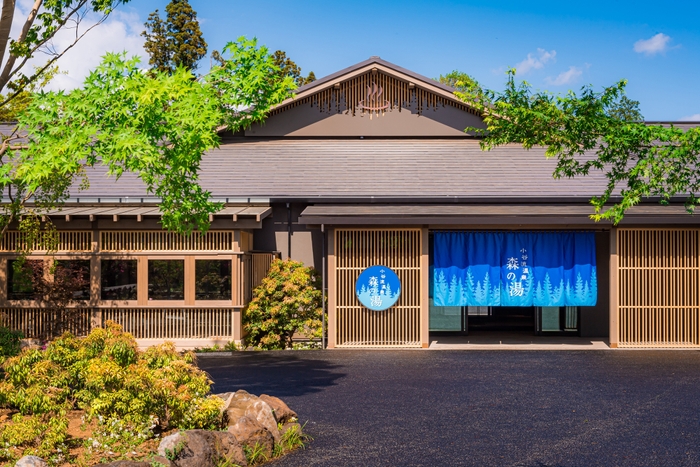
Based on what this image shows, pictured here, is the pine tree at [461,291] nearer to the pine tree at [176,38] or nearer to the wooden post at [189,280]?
the wooden post at [189,280]

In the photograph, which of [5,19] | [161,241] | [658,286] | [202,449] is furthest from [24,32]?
[658,286]

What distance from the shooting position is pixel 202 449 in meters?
6.58

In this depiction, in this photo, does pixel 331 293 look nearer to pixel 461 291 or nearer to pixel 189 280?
pixel 461 291

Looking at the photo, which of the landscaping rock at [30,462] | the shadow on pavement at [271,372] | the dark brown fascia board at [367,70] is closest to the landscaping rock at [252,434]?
the landscaping rock at [30,462]

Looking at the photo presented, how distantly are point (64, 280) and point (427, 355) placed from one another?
747 centimetres

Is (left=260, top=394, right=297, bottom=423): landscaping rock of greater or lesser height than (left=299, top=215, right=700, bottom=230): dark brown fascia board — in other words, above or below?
below

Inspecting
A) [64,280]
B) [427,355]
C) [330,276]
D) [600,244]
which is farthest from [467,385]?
[64,280]

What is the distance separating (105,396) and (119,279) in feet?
27.2

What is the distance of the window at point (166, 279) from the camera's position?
14891 mm

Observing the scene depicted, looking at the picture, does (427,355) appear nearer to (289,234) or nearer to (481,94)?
(289,234)

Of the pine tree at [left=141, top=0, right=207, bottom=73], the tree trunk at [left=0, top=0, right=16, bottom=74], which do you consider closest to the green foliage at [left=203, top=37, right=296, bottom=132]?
the tree trunk at [left=0, top=0, right=16, bottom=74]

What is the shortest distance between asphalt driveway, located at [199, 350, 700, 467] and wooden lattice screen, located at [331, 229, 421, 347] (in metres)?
0.65

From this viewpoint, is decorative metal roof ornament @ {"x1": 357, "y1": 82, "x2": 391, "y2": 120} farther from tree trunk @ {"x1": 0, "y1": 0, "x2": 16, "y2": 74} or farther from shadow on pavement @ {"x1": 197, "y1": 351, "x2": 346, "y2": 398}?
tree trunk @ {"x1": 0, "y1": 0, "x2": 16, "y2": 74}

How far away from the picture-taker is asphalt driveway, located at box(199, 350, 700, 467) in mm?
7445
